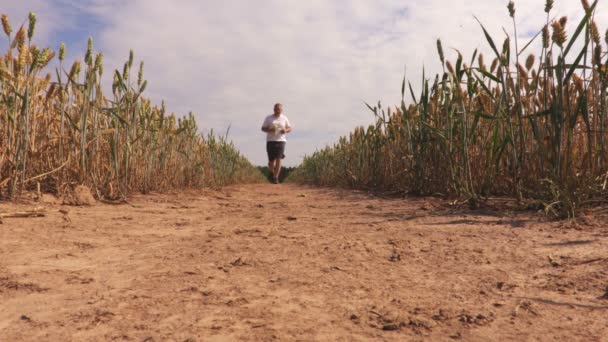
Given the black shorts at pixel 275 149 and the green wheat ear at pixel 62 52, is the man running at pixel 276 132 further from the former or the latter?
the green wheat ear at pixel 62 52

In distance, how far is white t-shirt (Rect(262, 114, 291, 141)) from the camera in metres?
8.17

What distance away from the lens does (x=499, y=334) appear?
0.86 metres

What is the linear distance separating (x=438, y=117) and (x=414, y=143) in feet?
1.02

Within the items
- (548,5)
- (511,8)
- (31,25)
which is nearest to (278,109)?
(31,25)

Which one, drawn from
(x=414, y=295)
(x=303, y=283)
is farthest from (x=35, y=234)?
(x=414, y=295)

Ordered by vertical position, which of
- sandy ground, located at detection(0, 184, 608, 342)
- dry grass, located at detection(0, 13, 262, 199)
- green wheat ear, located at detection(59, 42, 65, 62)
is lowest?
sandy ground, located at detection(0, 184, 608, 342)

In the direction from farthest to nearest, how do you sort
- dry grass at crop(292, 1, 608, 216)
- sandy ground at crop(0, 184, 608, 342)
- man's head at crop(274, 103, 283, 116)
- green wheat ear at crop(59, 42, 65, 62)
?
man's head at crop(274, 103, 283, 116)
green wheat ear at crop(59, 42, 65, 62)
dry grass at crop(292, 1, 608, 216)
sandy ground at crop(0, 184, 608, 342)

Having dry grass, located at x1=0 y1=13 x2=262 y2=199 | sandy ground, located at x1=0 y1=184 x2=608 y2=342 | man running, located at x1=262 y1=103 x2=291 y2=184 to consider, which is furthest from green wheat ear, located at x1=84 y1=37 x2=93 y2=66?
man running, located at x1=262 y1=103 x2=291 y2=184

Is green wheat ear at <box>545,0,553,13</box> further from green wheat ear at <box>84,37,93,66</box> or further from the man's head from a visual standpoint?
the man's head

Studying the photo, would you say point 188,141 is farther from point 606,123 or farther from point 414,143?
point 606,123

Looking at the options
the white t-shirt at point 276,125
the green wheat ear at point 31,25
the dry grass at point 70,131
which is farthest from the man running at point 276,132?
the green wheat ear at point 31,25

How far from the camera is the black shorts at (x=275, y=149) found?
823cm

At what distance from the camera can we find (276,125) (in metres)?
8.16

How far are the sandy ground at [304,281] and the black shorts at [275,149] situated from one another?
6.13 meters
